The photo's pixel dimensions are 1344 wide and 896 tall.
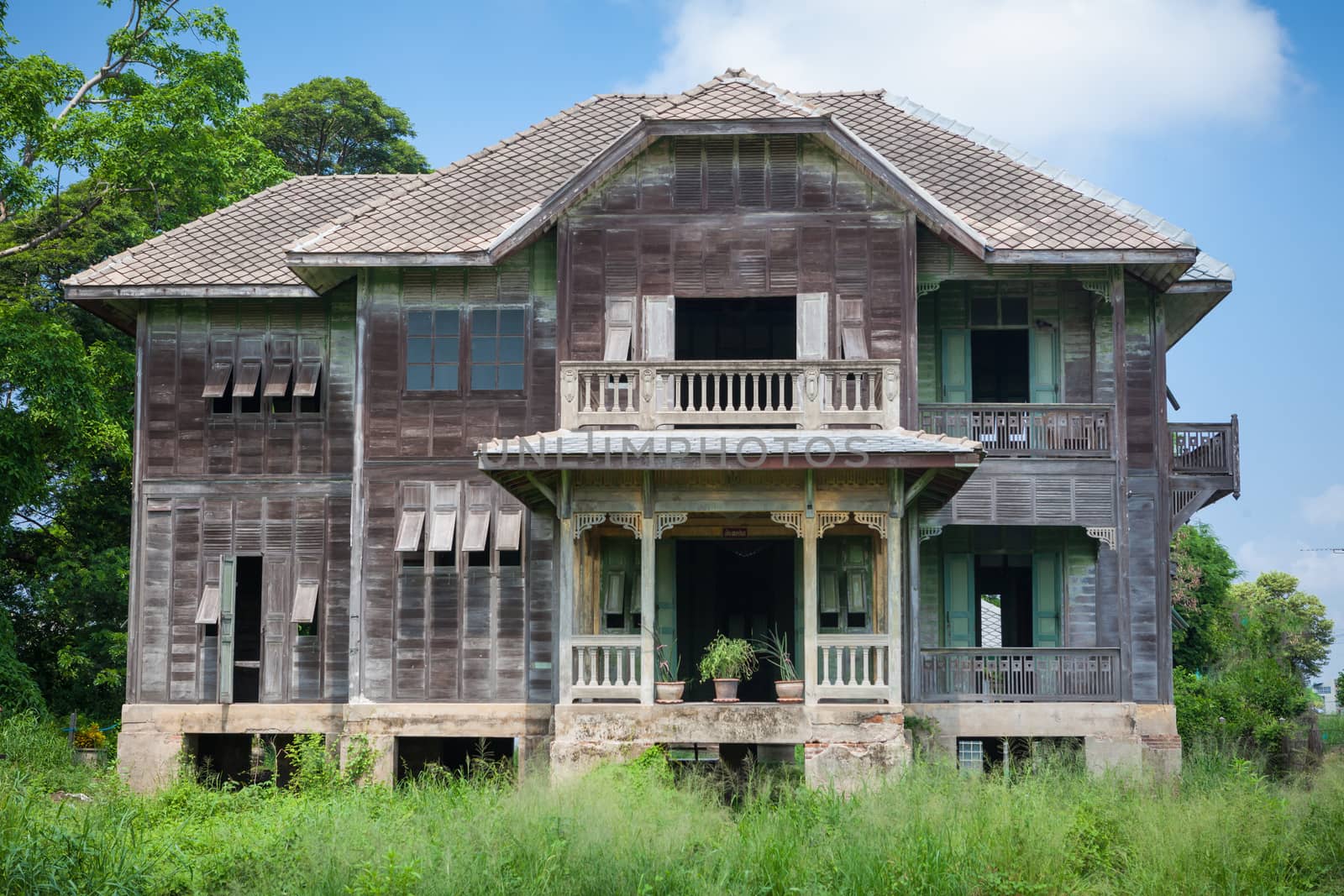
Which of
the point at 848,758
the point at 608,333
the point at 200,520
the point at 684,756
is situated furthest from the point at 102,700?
the point at 848,758

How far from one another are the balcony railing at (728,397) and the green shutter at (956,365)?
9.88 feet

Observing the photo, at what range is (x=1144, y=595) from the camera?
21484mm

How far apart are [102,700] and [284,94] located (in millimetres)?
A: 20288

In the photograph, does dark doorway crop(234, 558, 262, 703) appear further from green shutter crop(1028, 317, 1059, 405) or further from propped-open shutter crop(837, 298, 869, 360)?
green shutter crop(1028, 317, 1059, 405)

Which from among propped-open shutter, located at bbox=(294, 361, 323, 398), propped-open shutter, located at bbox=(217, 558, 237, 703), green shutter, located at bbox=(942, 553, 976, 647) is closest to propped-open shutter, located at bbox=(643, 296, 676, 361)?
propped-open shutter, located at bbox=(294, 361, 323, 398)

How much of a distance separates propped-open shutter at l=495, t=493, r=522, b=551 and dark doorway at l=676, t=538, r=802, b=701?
2393 mm

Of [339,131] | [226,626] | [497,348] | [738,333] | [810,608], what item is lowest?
[226,626]

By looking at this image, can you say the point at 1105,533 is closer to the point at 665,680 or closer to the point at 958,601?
the point at 958,601

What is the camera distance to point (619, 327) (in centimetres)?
2072

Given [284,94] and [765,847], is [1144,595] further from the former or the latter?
[284,94]

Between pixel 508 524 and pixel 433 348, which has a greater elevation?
pixel 433 348

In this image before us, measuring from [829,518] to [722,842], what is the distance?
4.79 metres

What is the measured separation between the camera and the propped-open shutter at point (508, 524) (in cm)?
2105

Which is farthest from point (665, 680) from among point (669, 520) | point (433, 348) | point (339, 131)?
point (339, 131)
